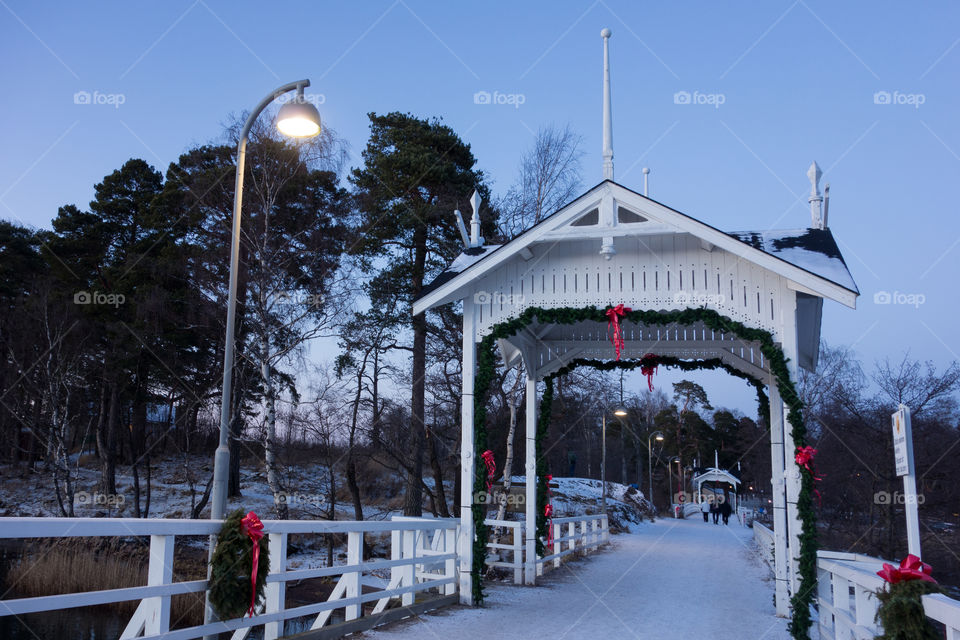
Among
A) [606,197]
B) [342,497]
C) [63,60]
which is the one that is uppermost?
[63,60]

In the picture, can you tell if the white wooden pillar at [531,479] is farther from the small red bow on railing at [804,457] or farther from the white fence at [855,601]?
the white fence at [855,601]

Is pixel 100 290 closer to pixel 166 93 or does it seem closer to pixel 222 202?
pixel 222 202

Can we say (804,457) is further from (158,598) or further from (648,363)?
(158,598)

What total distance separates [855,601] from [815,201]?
5.48 meters

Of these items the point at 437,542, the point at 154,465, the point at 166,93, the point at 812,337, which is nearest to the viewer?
the point at 437,542

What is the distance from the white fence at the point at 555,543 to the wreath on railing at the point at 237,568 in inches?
185

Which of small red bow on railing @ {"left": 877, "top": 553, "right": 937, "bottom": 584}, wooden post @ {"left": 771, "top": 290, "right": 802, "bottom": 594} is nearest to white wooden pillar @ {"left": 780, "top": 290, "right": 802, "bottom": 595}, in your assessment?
wooden post @ {"left": 771, "top": 290, "right": 802, "bottom": 594}

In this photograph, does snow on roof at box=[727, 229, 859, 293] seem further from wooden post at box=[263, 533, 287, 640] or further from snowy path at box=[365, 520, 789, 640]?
wooden post at box=[263, 533, 287, 640]

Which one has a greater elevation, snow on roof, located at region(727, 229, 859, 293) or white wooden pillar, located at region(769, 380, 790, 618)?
snow on roof, located at region(727, 229, 859, 293)

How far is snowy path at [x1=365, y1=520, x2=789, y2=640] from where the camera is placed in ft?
23.8

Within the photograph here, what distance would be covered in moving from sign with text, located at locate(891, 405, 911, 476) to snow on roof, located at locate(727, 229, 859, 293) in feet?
10.5

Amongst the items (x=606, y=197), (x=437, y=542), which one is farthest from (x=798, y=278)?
(x=437, y=542)

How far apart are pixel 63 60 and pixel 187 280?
9.68 metres

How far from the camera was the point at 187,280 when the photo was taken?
2083 centimetres
